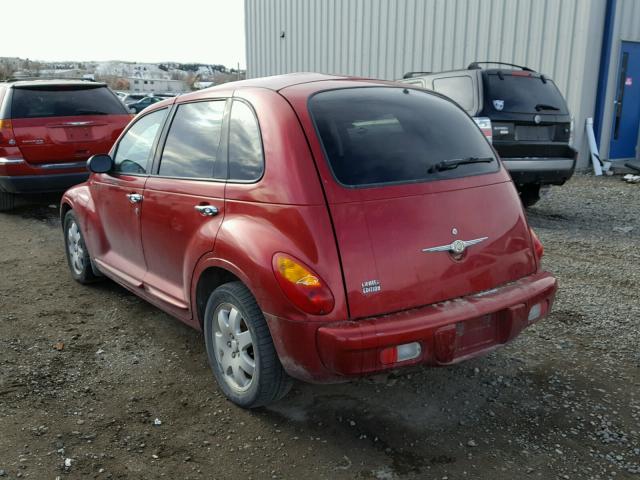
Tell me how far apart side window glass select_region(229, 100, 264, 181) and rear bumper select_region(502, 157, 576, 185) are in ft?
15.6

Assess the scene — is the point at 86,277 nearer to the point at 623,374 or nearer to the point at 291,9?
the point at 623,374

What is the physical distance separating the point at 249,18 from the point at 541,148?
50.0 feet

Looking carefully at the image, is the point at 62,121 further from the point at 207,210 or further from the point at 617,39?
the point at 617,39

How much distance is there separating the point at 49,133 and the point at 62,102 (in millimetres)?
500

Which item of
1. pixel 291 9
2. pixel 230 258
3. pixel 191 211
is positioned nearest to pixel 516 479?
pixel 230 258

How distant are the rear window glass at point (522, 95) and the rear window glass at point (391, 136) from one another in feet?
13.9

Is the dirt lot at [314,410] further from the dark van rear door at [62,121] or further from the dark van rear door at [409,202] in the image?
the dark van rear door at [62,121]

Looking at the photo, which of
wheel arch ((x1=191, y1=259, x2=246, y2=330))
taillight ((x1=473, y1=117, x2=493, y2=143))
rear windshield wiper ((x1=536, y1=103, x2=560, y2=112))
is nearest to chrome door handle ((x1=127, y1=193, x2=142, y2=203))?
wheel arch ((x1=191, y1=259, x2=246, y2=330))

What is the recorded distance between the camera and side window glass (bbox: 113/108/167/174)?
3.96 metres

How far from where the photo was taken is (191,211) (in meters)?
3.29

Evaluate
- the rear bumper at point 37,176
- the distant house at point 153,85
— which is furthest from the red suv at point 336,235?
the distant house at point 153,85

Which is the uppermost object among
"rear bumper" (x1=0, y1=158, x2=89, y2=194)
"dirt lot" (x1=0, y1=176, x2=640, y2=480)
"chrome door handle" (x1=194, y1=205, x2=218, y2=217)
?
"chrome door handle" (x1=194, y1=205, x2=218, y2=217)

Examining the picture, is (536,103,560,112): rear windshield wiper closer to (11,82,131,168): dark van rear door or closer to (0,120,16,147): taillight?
(11,82,131,168): dark van rear door

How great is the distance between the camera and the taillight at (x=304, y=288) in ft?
8.40
